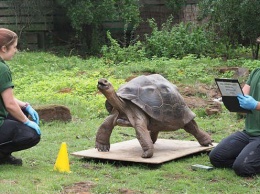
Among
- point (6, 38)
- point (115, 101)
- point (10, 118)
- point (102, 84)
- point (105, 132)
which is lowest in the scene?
point (105, 132)

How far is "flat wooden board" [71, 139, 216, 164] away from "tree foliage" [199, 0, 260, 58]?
25.1 feet

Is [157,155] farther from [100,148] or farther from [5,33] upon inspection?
[5,33]

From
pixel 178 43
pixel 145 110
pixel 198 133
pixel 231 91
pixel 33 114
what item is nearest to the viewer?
pixel 231 91

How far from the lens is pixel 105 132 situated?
283 inches

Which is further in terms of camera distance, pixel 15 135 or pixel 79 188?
pixel 15 135

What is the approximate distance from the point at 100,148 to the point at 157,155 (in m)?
0.72

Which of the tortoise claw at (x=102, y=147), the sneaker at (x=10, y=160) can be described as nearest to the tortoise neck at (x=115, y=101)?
the tortoise claw at (x=102, y=147)

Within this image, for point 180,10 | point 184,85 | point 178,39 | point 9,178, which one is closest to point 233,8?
point 178,39

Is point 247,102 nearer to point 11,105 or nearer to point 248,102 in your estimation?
point 248,102

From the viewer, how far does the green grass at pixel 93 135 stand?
19.0 feet

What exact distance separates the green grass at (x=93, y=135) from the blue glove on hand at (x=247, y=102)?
747 millimetres

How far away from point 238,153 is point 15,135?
243 cm

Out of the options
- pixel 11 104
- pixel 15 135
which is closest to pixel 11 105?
pixel 11 104

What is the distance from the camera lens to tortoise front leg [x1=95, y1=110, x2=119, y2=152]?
717 cm
